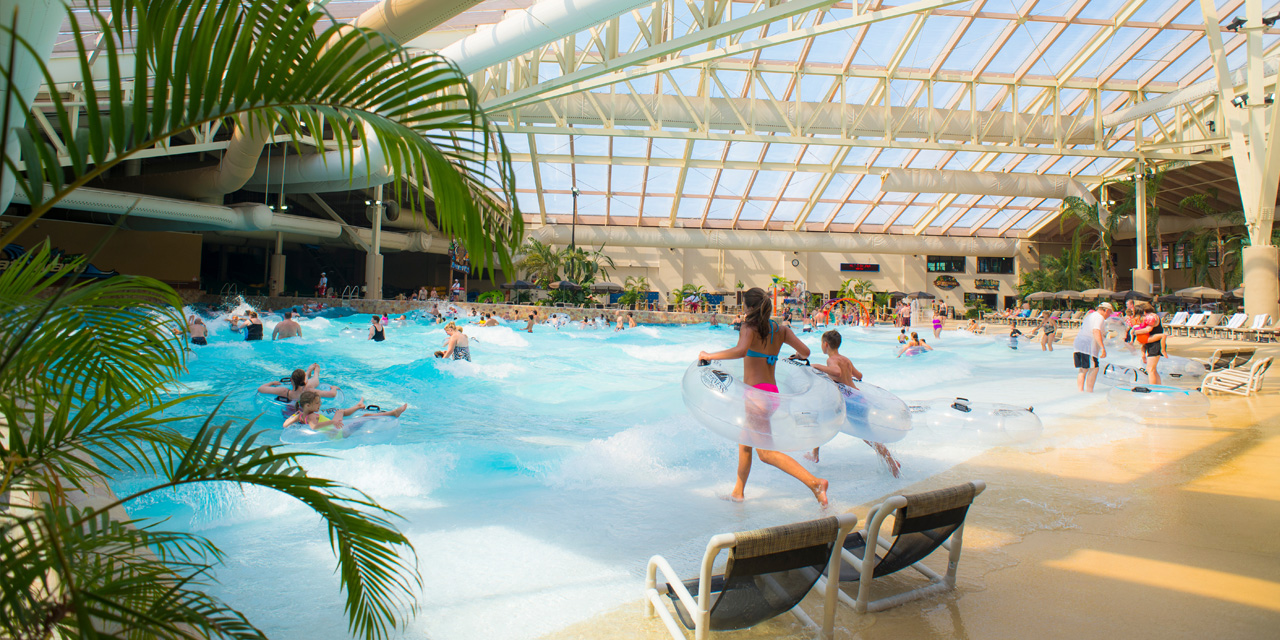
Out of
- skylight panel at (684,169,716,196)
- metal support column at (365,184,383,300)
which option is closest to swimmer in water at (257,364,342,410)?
metal support column at (365,184,383,300)

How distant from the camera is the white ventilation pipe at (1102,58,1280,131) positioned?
12392 millimetres

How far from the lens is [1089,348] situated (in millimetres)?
7340

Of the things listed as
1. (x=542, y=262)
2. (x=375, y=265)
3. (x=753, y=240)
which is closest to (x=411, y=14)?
(x=375, y=265)

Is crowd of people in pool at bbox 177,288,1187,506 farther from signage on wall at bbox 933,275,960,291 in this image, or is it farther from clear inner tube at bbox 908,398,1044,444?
signage on wall at bbox 933,275,960,291

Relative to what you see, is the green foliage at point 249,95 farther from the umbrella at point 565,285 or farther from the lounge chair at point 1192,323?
the umbrella at point 565,285

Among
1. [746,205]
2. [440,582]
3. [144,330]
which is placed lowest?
[440,582]

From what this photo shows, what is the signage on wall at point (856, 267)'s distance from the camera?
92.0 feet

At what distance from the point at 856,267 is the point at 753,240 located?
5651 mm

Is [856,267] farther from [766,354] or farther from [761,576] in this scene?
[761,576]

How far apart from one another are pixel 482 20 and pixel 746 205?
14.9 metres

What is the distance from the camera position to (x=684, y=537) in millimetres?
3230

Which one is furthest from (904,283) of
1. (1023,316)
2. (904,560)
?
(904,560)

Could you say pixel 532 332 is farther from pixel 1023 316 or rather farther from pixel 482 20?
pixel 1023 316

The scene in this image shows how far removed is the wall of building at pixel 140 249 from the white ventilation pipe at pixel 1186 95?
23.8 meters
